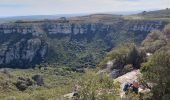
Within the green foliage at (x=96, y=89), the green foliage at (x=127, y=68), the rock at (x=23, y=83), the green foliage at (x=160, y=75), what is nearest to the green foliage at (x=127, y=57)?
the green foliage at (x=127, y=68)

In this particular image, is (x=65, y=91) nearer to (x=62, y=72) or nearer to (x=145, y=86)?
(x=145, y=86)

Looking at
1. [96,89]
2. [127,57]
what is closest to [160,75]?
[96,89]

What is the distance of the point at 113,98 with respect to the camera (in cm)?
4050

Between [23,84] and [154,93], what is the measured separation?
97.9 m

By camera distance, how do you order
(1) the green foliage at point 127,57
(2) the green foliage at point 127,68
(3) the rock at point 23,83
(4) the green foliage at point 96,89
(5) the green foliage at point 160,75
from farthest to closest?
(3) the rock at point 23,83 → (1) the green foliage at point 127,57 → (2) the green foliage at point 127,68 → (5) the green foliage at point 160,75 → (4) the green foliage at point 96,89

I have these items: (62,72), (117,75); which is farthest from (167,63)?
(62,72)

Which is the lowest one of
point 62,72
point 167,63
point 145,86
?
point 62,72

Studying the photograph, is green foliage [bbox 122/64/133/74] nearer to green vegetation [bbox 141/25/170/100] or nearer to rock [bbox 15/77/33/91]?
green vegetation [bbox 141/25/170/100]

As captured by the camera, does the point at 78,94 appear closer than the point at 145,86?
Answer: Yes

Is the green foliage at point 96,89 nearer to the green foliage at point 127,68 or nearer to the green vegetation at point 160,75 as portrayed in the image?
the green vegetation at point 160,75

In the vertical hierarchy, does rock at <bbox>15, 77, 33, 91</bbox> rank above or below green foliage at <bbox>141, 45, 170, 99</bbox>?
below

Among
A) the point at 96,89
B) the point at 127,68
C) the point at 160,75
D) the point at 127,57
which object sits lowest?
the point at 127,68

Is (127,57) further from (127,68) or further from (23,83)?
(23,83)

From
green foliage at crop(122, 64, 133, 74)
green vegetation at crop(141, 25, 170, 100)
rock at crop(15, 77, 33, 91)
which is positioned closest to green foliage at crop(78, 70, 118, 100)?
green vegetation at crop(141, 25, 170, 100)
